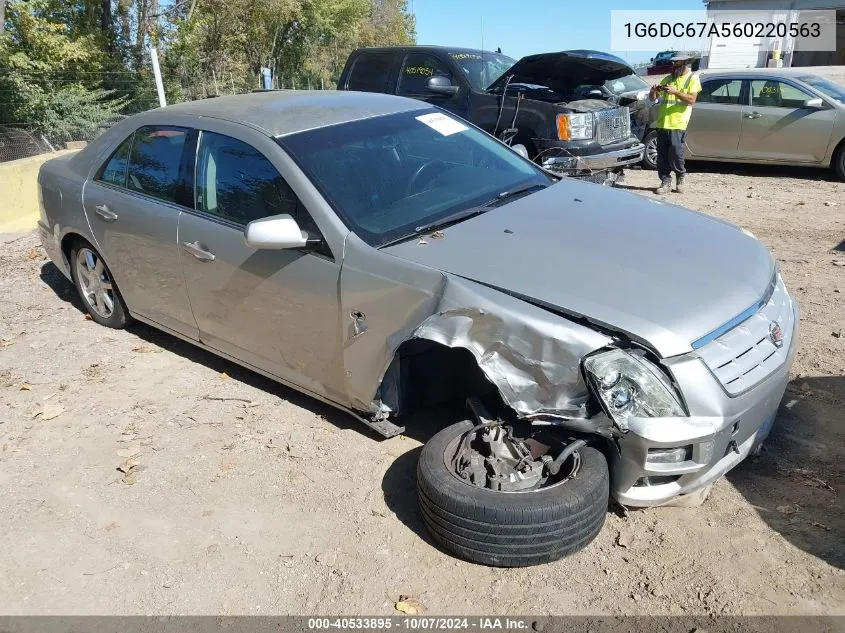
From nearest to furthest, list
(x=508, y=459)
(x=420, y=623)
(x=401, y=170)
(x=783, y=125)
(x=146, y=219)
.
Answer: (x=420, y=623) → (x=508, y=459) → (x=401, y=170) → (x=146, y=219) → (x=783, y=125)

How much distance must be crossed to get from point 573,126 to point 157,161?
5.19 m

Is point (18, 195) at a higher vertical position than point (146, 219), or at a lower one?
lower

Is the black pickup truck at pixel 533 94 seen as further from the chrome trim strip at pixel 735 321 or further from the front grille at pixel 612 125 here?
the chrome trim strip at pixel 735 321

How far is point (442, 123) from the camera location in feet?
15.0

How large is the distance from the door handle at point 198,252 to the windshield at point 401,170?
747mm

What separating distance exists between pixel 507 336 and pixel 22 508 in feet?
8.22

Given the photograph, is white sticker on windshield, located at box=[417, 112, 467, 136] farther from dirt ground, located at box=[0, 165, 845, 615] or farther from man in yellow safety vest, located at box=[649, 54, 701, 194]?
man in yellow safety vest, located at box=[649, 54, 701, 194]

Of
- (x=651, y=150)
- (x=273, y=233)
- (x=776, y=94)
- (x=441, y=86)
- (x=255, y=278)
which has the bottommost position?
(x=651, y=150)

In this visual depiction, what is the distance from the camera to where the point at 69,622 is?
9.42 ft

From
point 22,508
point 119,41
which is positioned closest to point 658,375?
point 22,508

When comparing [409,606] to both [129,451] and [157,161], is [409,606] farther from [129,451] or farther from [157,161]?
[157,161]

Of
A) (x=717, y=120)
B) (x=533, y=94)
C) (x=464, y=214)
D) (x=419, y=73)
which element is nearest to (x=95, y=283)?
(x=464, y=214)

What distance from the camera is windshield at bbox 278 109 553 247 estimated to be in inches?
145

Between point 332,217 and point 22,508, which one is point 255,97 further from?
point 22,508
